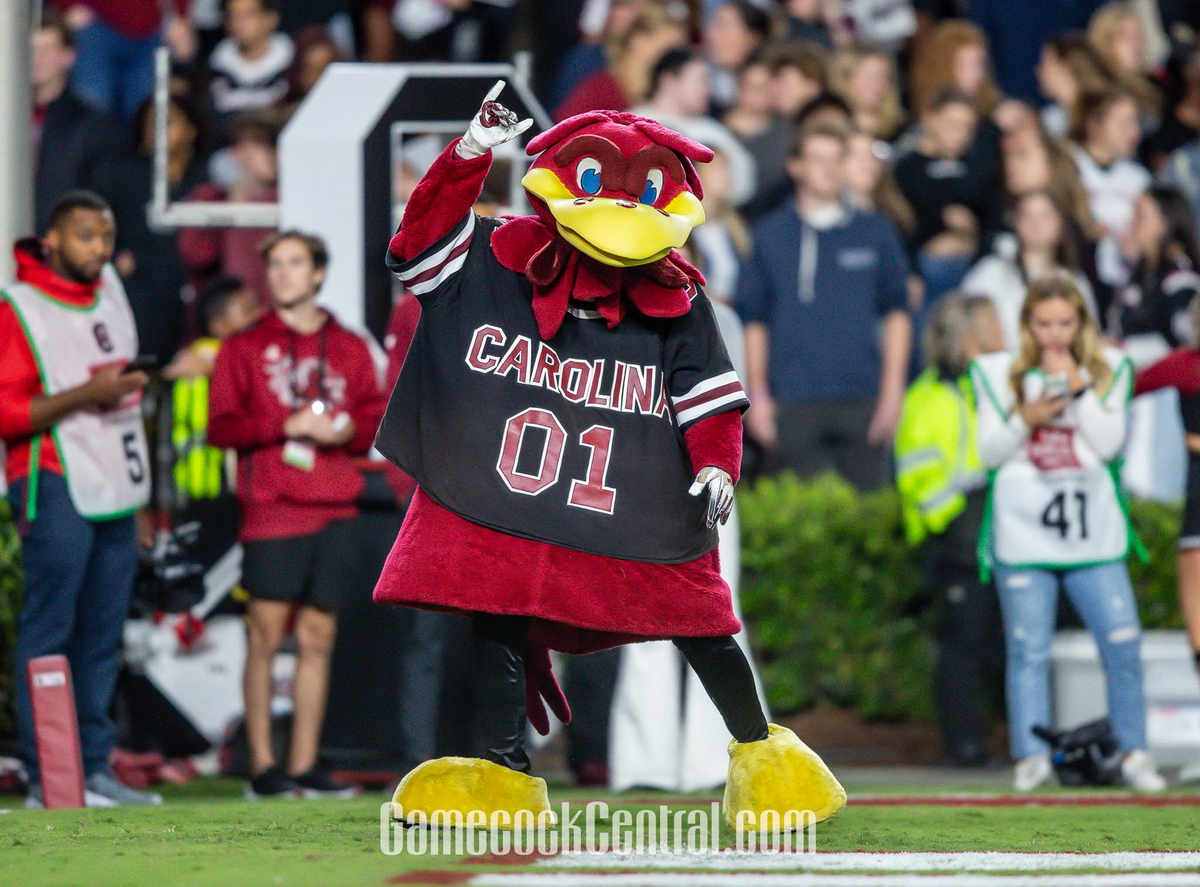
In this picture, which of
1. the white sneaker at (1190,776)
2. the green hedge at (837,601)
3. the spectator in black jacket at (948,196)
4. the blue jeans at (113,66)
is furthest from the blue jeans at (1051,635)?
the blue jeans at (113,66)

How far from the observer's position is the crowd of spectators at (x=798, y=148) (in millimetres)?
8352

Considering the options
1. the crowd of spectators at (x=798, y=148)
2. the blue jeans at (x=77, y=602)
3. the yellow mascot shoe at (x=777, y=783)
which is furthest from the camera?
the crowd of spectators at (x=798, y=148)

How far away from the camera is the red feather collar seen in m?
4.37

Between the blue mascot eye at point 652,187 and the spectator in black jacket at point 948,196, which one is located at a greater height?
the spectator in black jacket at point 948,196

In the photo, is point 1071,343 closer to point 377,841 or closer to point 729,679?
point 729,679

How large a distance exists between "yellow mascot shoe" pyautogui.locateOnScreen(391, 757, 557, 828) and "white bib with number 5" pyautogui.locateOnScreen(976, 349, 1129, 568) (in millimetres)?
2820

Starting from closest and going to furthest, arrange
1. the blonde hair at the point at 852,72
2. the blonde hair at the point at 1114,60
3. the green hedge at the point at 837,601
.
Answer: the green hedge at the point at 837,601 < the blonde hair at the point at 852,72 < the blonde hair at the point at 1114,60

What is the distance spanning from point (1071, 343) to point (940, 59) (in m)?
4.32

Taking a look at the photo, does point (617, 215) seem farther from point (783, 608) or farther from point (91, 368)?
point (783, 608)

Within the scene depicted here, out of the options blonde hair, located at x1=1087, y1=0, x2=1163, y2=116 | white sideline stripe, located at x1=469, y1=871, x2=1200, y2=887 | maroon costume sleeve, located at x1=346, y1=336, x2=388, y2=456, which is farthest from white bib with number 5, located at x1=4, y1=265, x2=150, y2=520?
blonde hair, located at x1=1087, y1=0, x2=1163, y2=116

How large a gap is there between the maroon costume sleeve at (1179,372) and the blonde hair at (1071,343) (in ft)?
0.57

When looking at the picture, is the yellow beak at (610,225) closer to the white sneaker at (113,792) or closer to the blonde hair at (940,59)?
the white sneaker at (113,792)

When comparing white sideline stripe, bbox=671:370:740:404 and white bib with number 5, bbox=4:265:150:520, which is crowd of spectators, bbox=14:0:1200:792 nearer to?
white bib with number 5, bbox=4:265:150:520

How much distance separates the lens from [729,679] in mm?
4461
